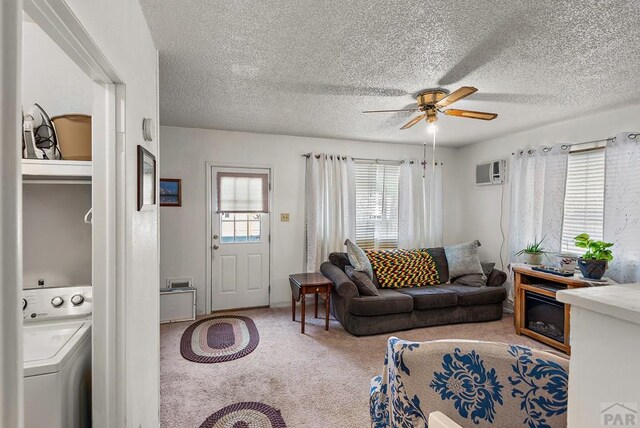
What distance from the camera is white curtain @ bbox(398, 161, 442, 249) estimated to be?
4.91m

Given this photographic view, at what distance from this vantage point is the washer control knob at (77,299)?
58.8 inches

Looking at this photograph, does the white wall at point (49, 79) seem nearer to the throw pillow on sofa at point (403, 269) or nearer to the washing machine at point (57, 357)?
the washing machine at point (57, 357)

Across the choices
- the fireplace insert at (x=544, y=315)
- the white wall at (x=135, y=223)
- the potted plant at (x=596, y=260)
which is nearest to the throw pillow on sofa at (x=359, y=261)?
the fireplace insert at (x=544, y=315)

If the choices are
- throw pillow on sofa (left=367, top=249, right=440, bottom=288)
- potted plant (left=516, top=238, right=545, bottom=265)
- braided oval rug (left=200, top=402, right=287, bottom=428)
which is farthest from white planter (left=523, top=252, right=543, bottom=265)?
braided oval rug (left=200, top=402, right=287, bottom=428)

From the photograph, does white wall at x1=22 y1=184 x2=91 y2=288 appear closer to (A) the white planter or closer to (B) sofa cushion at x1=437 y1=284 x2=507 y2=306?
Answer: (B) sofa cushion at x1=437 y1=284 x2=507 y2=306

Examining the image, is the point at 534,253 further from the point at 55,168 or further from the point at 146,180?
the point at 55,168

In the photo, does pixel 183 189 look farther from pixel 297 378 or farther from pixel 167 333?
pixel 297 378

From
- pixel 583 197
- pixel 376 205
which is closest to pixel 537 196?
pixel 583 197

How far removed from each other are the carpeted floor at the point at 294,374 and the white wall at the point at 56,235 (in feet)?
3.99

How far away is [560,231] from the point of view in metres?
3.60

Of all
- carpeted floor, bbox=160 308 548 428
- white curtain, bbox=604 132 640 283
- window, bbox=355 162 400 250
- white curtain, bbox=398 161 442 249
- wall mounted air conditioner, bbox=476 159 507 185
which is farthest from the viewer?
white curtain, bbox=398 161 442 249

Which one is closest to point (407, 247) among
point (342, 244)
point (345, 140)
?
point (342, 244)

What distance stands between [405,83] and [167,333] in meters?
3.51

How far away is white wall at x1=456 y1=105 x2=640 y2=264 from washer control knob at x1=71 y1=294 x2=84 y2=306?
15.3 feet
